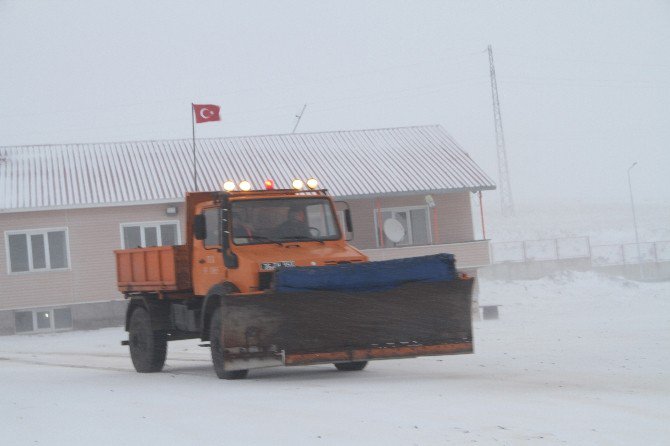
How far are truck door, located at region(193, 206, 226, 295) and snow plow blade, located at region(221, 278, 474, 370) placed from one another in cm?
136

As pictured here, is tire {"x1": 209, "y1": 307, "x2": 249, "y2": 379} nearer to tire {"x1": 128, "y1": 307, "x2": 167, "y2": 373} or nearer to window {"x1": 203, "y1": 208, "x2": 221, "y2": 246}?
window {"x1": 203, "y1": 208, "x2": 221, "y2": 246}

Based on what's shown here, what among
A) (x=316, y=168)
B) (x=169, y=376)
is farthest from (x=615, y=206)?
(x=169, y=376)

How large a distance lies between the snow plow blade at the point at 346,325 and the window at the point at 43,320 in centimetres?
1917

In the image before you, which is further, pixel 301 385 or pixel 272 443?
pixel 301 385

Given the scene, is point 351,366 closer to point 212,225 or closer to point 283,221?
point 283,221

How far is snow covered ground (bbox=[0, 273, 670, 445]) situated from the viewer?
809cm

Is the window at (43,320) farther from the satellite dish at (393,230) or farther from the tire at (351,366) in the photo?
the tire at (351,366)

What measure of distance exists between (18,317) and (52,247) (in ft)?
7.40

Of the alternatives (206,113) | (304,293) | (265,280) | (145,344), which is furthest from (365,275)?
(206,113)

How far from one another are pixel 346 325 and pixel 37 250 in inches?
770

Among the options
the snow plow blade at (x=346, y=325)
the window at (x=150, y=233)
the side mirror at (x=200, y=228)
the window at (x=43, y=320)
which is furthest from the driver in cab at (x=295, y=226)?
the window at (x=43, y=320)

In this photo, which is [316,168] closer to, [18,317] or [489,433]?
[18,317]

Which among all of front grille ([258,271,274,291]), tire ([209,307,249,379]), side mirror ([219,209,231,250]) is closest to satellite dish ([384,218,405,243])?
side mirror ([219,209,231,250])

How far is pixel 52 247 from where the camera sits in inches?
1172
